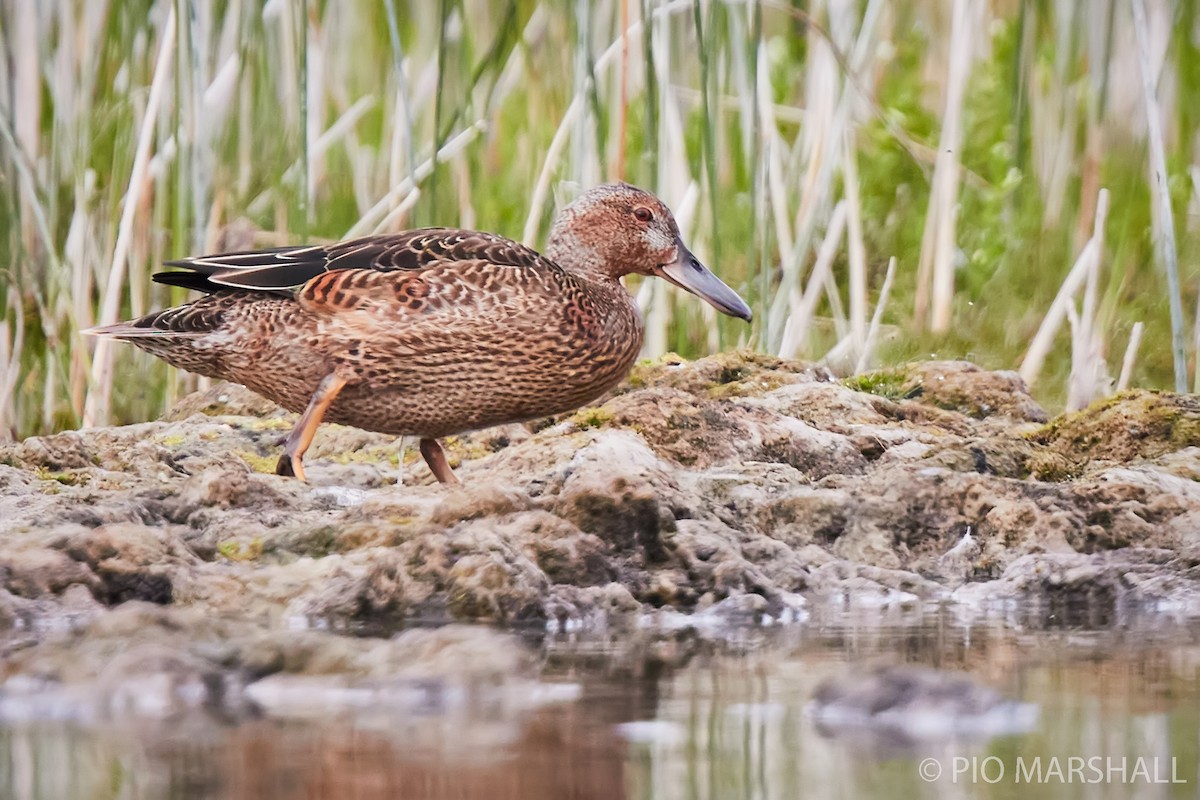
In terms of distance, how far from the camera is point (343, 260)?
4.86 meters

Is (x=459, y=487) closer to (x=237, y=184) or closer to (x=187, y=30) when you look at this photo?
(x=187, y=30)

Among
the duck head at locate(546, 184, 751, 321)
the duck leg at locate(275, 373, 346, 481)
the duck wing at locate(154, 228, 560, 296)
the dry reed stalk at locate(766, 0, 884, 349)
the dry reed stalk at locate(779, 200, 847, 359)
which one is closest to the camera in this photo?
the duck leg at locate(275, 373, 346, 481)

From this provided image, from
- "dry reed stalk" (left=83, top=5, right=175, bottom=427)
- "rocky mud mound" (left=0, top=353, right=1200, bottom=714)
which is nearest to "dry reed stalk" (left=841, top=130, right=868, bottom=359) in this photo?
"rocky mud mound" (left=0, top=353, right=1200, bottom=714)

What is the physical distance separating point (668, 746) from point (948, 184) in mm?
4435

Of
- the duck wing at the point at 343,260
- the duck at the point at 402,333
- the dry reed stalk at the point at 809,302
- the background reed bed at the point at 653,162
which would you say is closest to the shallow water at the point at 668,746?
the duck at the point at 402,333

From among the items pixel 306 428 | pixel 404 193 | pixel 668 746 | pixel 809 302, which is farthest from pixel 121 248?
pixel 668 746

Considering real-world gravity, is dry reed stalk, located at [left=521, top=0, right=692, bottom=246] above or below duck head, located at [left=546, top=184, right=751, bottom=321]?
above

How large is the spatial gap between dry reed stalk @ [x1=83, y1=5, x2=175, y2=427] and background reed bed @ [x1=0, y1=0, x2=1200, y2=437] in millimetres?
14

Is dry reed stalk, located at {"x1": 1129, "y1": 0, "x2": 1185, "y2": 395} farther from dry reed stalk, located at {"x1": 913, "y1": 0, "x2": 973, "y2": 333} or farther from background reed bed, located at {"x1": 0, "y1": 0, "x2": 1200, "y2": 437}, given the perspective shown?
dry reed stalk, located at {"x1": 913, "y1": 0, "x2": 973, "y2": 333}

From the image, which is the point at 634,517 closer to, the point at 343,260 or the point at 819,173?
the point at 343,260

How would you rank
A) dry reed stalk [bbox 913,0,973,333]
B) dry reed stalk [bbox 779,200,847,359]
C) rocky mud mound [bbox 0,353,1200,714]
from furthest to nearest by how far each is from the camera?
dry reed stalk [bbox 913,0,973,333] < dry reed stalk [bbox 779,200,847,359] < rocky mud mound [bbox 0,353,1200,714]

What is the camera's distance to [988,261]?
7.38 m

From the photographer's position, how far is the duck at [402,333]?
15.4 ft

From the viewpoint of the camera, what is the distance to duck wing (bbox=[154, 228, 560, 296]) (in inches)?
190
